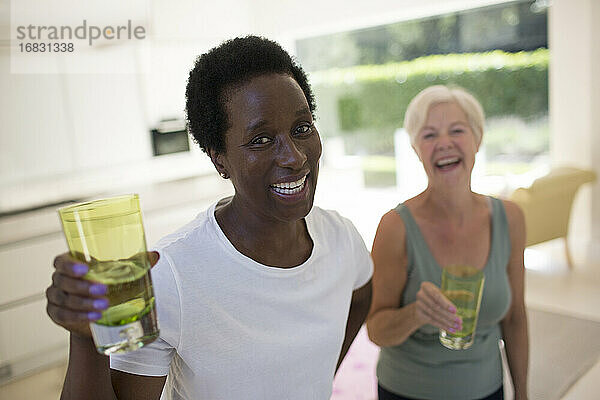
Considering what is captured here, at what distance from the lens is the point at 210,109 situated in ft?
2.67

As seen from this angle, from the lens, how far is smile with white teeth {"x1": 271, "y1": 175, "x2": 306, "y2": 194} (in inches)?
30.6

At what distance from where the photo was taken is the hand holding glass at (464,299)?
1.00 m

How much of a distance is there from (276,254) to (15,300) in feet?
6.99

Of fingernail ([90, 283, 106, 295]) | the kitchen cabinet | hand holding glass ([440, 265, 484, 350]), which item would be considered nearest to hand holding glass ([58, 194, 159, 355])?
fingernail ([90, 283, 106, 295])

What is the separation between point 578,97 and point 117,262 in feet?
13.1

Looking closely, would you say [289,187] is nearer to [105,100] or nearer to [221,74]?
[221,74]

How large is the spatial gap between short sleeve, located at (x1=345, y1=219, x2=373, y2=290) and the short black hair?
315mm

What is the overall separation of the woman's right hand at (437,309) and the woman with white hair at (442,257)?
4.6 inches

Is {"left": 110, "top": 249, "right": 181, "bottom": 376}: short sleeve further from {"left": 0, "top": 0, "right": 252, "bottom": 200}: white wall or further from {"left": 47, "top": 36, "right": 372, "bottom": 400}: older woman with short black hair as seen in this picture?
{"left": 0, "top": 0, "right": 252, "bottom": 200}: white wall

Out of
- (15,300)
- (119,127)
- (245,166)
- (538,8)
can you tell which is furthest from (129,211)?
(538,8)

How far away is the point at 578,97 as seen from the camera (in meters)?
3.88

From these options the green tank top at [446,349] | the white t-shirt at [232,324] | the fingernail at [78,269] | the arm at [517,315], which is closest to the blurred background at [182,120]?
the arm at [517,315]

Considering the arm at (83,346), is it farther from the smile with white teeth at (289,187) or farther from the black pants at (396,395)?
the black pants at (396,395)

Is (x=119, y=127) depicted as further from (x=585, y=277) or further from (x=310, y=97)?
(x=585, y=277)
